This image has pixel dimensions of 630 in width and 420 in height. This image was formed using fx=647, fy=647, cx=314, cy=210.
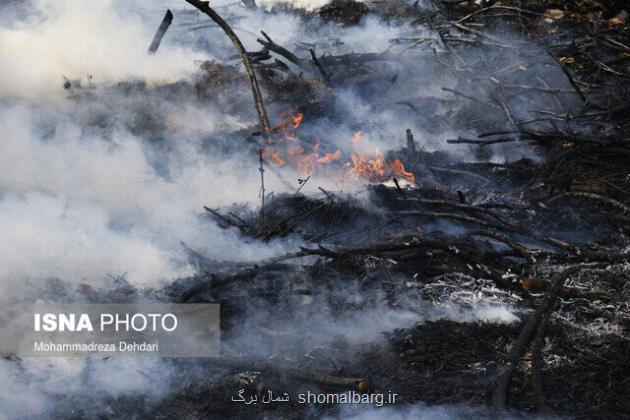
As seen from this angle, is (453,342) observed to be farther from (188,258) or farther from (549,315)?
(188,258)

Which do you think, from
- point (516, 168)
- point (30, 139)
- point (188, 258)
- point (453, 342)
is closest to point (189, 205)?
point (188, 258)

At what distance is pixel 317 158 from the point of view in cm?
553

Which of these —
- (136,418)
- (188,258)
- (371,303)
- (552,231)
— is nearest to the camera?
(136,418)

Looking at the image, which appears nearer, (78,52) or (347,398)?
(347,398)

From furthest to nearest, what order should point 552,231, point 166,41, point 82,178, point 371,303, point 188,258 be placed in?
1. point 166,41
2. point 82,178
3. point 552,231
4. point 188,258
5. point 371,303

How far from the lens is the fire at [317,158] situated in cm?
539

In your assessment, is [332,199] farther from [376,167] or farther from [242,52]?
[242,52]

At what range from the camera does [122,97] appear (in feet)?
19.9

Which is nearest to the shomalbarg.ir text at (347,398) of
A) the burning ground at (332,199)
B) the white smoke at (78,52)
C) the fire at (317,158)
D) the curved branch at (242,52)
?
the burning ground at (332,199)

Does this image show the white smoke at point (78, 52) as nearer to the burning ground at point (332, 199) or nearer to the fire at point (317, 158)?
the burning ground at point (332, 199)

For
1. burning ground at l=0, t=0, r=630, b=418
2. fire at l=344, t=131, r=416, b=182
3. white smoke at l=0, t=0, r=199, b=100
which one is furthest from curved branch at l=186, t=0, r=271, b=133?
white smoke at l=0, t=0, r=199, b=100

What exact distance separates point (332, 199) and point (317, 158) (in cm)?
70

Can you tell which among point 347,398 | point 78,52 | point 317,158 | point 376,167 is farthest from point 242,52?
point 347,398

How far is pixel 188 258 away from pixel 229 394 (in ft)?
3.84
